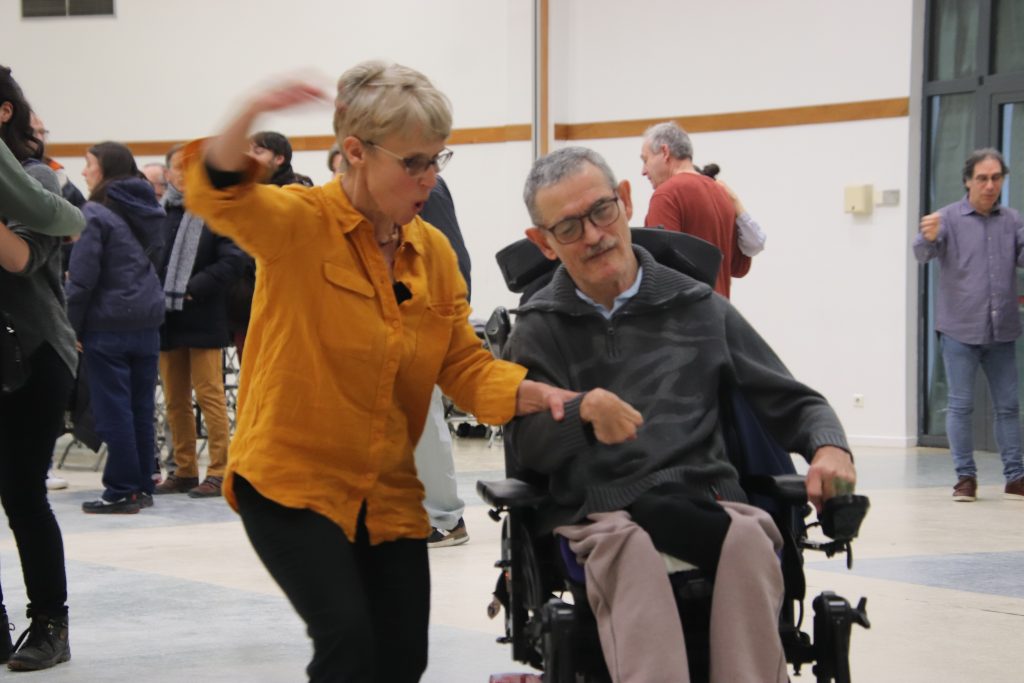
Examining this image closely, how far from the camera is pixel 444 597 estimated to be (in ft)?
14.1

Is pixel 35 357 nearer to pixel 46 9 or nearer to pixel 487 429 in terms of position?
pixel 487 429

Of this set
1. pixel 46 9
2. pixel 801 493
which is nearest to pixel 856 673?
pixel 801 493

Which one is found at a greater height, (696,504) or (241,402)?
(241,402)

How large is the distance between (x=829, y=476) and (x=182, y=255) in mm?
4664

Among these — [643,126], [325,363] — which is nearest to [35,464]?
[325,363]

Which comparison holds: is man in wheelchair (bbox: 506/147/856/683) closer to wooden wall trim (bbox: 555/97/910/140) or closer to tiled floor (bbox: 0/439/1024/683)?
tiled floor (bbox: 0/439/1024/683)

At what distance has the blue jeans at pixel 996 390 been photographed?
658cm

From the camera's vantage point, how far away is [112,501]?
6297mm

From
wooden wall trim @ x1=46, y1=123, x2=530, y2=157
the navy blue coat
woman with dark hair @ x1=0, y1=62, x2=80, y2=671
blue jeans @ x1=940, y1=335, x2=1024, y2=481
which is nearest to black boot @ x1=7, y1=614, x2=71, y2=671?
woman with dark hair @ x1=0, y1=62, x2=80, y2=671

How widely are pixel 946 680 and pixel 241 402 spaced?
1.99m

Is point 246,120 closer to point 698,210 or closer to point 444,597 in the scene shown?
point 444,597

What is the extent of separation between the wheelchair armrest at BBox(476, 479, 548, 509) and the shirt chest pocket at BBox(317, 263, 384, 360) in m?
0.51

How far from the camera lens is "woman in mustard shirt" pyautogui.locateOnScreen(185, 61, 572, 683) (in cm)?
203

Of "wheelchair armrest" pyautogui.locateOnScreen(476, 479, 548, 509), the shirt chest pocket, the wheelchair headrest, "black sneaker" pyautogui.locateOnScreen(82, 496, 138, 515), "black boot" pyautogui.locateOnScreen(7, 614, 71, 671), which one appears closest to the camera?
the shirt chest pocket
